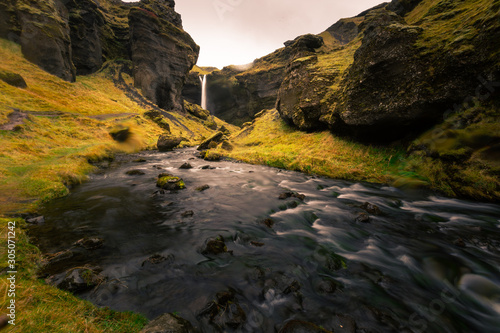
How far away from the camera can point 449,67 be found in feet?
29.8

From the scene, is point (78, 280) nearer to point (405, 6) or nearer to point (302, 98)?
point (302, 98)

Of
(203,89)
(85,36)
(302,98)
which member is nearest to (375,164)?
(302,98)

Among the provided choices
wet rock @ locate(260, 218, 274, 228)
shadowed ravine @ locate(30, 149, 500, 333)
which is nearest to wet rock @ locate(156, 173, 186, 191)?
shadowed ravine @ locate(30, 149, 500, 333)

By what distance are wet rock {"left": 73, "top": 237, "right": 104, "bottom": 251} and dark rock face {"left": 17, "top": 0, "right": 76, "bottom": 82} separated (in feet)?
206

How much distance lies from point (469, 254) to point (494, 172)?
13.8 ft

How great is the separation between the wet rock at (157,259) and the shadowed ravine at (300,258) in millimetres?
67

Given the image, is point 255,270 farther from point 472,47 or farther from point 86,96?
point 86,96

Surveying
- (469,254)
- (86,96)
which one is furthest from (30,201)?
(86,96)

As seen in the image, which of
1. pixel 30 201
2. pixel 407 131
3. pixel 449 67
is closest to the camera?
pixel 30 201

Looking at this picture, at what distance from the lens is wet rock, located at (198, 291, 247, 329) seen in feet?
10.7

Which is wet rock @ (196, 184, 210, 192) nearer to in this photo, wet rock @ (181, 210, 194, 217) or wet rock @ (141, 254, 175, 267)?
wet rock @ (181, 210, 194, 217)

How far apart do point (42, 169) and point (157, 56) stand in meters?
84.5

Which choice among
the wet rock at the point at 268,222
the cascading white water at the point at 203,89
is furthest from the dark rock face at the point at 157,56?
the wet rock at the point at 268,222

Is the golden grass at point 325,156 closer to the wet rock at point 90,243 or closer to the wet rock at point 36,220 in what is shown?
the wet rock at point 90,243
